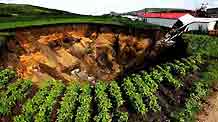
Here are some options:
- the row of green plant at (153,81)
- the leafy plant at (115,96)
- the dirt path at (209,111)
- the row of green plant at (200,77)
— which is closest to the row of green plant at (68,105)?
the leafy plant at (115,96)

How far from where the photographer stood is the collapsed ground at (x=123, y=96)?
1828 centimetres

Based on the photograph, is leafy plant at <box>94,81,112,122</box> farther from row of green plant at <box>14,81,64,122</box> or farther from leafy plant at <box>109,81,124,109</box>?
row of green plant at <box>14,81,64,122</box>

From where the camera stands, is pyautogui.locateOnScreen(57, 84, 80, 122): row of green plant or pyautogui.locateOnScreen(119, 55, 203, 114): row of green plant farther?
pyautogui.locateOnScreen(119, 55, 203, 114): row of green plant

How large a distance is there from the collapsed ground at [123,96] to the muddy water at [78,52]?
113 millimetres

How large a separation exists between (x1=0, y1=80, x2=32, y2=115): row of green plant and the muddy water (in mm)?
1072

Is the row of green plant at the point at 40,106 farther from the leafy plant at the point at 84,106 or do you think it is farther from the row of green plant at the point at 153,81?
the row of green plant at the point at 153,81

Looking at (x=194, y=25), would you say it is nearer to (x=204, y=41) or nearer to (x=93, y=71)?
(x=204, y=41)

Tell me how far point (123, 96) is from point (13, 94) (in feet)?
19.2

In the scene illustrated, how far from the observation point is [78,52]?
23156mm

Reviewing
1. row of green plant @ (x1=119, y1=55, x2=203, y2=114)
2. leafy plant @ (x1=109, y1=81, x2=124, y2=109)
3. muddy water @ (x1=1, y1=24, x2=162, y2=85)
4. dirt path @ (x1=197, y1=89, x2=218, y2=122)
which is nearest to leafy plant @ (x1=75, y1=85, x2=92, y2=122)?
leafy plant @ (x1=109, y1=81, x2=124, y2=109)

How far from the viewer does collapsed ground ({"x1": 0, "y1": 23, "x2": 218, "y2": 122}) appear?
18281 mm

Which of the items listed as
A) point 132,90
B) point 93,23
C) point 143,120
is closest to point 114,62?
point 93,23

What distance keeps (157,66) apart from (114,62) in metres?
2.85

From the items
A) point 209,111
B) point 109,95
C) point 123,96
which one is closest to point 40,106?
point 109,95
